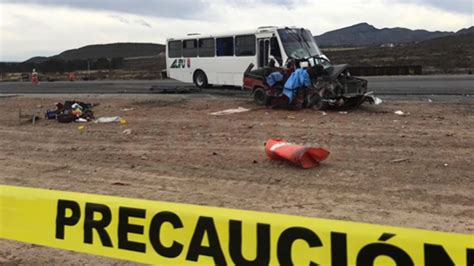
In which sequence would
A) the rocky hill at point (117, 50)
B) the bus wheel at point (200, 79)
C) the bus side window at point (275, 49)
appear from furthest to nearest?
1. the rocky hill at point (117, 50)
2. the bus wheel at point (200, 79)
3. the bus side window at point (275, 49)

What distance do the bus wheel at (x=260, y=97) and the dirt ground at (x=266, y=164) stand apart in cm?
113

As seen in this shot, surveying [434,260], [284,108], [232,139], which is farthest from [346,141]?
[434,260]

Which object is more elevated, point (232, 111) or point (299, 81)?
point (299, 81)

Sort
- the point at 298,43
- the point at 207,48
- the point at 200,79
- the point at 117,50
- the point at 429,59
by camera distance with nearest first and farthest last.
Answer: the point at 298,43 → the point at 207,48 → the point at 200,79 → the point at 429,59 → the point at 117,50

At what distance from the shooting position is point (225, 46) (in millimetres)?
23484

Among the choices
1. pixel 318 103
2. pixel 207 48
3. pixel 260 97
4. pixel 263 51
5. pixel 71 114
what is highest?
pixel 207 48

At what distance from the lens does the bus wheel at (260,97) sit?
15.7 m

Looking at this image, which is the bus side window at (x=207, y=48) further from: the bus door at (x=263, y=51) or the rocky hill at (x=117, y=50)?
the rocky hill at (x=117, y=50)

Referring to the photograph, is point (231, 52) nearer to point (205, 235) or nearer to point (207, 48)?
point (207, 48)

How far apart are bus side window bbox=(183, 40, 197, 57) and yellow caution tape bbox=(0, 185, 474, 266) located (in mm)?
22673

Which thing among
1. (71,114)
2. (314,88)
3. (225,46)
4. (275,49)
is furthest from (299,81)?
(225,46)

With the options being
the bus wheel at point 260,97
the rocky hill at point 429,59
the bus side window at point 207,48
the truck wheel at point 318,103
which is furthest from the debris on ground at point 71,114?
the rocky hill at point 429,59

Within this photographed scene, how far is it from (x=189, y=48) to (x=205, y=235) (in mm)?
23888

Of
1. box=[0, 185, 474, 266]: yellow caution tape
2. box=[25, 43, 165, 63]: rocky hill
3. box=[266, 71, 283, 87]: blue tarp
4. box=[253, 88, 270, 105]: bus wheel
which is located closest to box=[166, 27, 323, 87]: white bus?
box=[253, 88, 270, 105]: bus wheel
